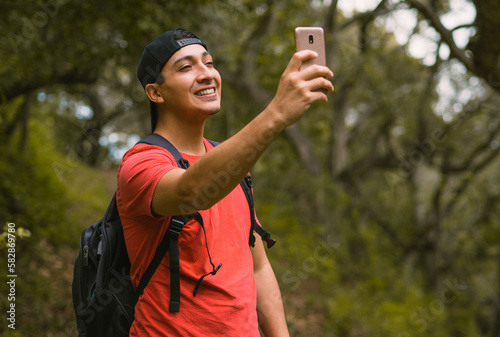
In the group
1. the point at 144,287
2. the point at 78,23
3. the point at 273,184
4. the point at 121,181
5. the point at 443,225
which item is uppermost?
the point at 78,23

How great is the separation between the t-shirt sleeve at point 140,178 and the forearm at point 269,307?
775 mm

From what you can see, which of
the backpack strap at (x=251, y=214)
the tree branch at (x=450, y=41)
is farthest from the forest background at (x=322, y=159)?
the backpack strap at (x=251, y=214)

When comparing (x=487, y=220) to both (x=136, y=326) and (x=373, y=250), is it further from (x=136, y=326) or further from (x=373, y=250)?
(x=136, y=326)

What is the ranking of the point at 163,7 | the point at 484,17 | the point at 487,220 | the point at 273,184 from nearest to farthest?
the point at 484,17, the point at 163,7, the point at 487,220, the point at 273,184

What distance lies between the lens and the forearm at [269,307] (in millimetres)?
2141

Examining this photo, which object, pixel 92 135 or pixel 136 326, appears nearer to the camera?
pixel 136 326

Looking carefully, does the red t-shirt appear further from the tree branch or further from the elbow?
the tree branch

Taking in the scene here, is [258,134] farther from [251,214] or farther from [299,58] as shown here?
[251,214]

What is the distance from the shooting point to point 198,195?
1.40 meters

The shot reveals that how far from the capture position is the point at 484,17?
13.8 feet

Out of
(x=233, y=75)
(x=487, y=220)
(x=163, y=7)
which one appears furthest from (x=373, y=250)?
(x=163, y=7)

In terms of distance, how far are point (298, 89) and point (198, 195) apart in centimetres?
43

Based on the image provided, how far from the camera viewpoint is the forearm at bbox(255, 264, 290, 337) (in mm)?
2141

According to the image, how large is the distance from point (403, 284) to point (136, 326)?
10603 millimetres
